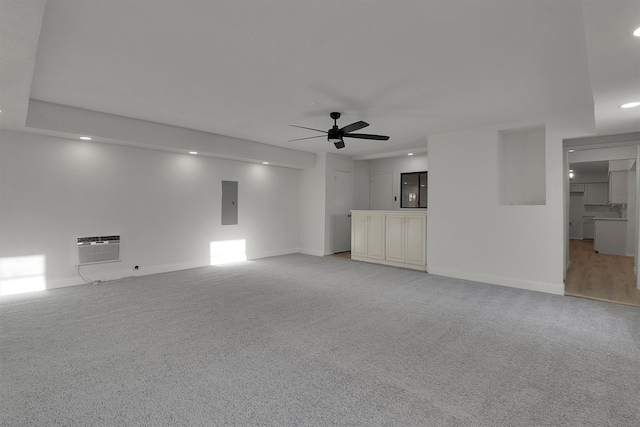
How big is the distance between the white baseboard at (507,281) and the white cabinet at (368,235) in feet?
4.49

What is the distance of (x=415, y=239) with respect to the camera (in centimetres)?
630

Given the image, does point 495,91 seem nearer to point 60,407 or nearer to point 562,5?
point 562,5

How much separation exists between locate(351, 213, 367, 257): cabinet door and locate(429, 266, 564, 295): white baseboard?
1770 millimetres

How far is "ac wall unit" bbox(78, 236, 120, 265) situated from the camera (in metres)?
4.92

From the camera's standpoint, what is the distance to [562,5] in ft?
6.83

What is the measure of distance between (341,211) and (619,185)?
23.0 ft

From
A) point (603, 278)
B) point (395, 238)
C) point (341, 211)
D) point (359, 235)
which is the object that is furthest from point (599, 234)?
point (341, 211)

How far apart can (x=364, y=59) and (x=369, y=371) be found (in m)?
2.68

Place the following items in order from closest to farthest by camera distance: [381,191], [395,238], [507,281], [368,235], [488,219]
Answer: [507,281], [488,219], [395,238], [368,235], [381,191]

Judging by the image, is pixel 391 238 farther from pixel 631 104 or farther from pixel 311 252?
pixel 631 104

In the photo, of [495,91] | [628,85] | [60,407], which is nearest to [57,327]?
[60,407]

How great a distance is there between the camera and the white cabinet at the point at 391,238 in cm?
624

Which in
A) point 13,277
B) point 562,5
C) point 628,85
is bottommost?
point 13,277

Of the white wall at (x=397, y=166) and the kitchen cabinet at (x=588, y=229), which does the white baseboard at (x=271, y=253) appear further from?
the kitchen cabinet at (x=588, y=229)
